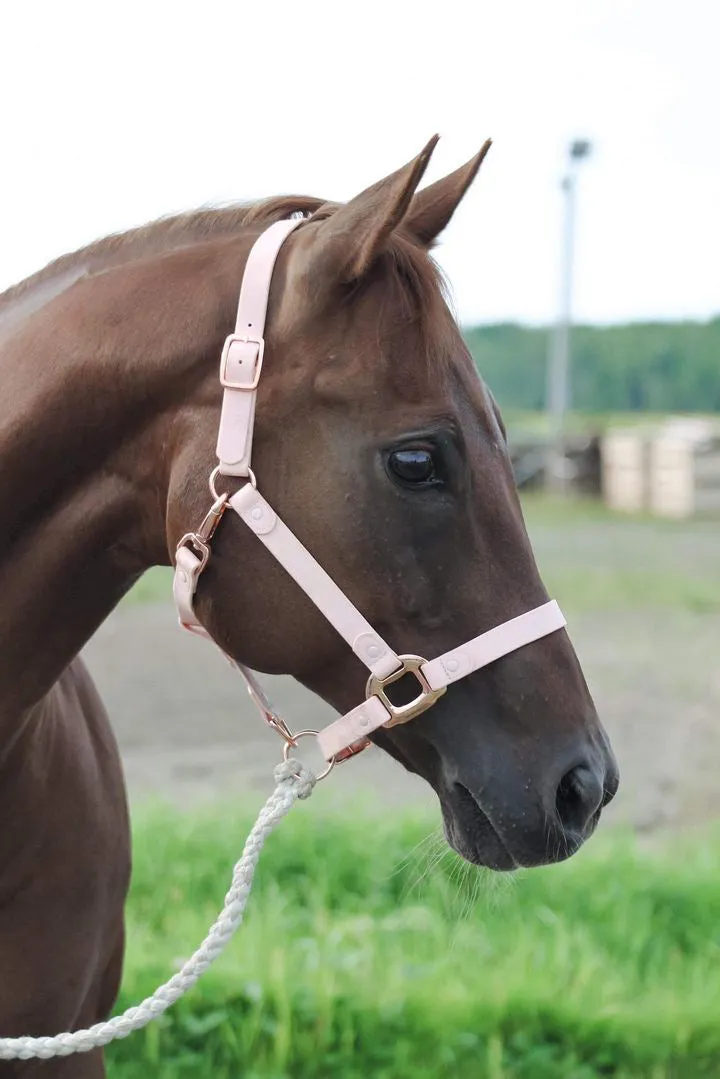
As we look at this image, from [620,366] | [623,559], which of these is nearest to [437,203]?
[623,559]

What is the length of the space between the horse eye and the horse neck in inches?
12.1

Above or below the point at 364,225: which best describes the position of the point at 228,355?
below

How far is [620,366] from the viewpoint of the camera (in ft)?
82.2

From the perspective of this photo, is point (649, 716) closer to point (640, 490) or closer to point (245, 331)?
point (245, 331)

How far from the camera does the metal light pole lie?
61.0ft

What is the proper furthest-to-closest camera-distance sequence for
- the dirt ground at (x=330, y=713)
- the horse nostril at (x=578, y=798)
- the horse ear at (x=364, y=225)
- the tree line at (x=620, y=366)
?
the tree line at (x=620, y=366), the dirt ground at (x=330, y=713), the horse nostril at (x=578, y=798), the horse ear at (x=364, y=225)

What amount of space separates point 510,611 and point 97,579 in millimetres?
635

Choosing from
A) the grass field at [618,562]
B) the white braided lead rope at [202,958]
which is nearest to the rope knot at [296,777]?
the white braided lead rope at [202,958]

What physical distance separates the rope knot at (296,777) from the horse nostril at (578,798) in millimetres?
383

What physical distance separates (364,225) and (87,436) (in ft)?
1.67

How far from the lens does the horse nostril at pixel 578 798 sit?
4.87ft

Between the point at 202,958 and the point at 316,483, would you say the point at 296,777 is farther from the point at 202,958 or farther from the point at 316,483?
the point at 316,483

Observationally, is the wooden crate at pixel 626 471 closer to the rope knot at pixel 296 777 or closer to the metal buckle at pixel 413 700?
the rope knot at pixel 296 777

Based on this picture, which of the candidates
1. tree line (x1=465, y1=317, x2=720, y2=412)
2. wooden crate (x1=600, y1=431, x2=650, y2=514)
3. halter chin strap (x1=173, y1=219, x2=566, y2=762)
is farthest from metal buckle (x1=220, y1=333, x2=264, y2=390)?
tree line (x1=465, y1=317, x2=720, y2=412)
